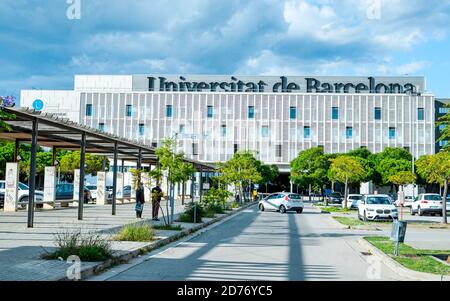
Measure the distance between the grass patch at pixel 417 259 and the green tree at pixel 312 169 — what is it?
4824cm

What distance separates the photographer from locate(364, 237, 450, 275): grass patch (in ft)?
37.7

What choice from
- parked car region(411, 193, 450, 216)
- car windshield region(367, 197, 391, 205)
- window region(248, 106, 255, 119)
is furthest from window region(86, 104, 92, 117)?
car windshield region(367, 197, 391, 205)

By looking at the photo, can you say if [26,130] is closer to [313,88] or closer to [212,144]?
[212,144]

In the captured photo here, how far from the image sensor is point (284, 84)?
91.2m

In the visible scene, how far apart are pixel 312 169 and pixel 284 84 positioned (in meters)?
26.7

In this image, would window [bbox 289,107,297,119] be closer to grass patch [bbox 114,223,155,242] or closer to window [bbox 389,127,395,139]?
window [bbox 389,127,395,139]

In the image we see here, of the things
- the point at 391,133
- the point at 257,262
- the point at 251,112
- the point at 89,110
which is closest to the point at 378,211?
the point at 257,262

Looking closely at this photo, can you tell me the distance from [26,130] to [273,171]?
5638cm

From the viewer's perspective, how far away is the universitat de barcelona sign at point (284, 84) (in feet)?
296

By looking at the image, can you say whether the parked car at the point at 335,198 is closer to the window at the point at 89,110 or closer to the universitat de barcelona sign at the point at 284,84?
the universitat de barcelona sign at the point at 284,84

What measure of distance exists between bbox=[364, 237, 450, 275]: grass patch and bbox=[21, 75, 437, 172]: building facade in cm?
6967

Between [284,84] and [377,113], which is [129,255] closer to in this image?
[377,113]

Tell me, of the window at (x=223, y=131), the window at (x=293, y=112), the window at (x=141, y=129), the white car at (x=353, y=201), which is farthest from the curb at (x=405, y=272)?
the window at (x=141, y=129)
